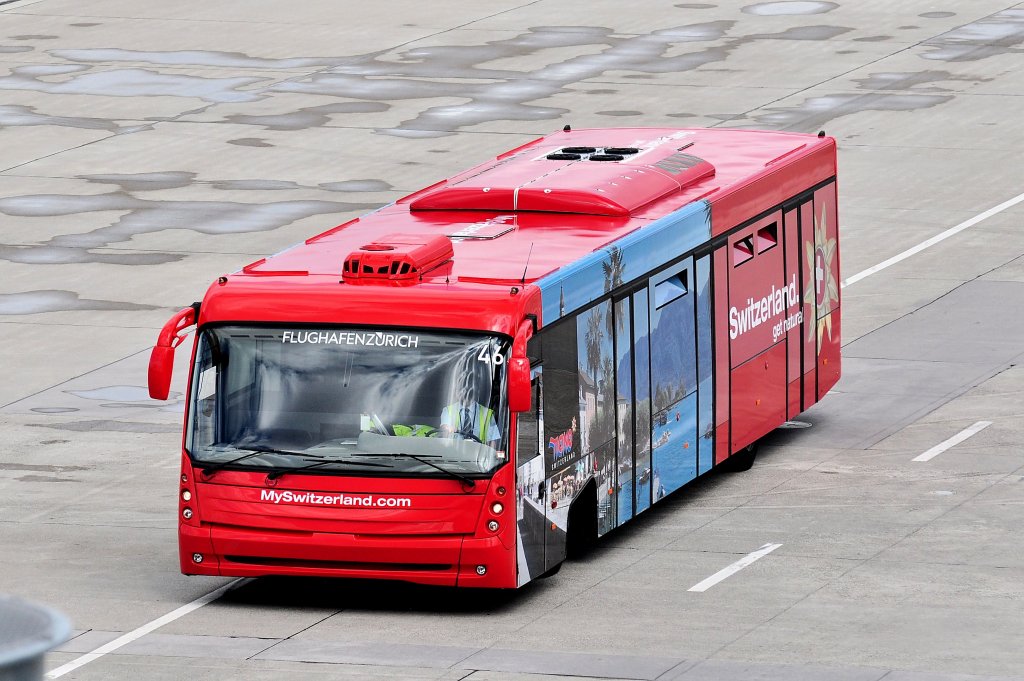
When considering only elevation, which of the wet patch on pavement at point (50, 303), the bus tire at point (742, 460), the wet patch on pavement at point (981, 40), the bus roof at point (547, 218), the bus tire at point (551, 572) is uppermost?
the bus roof at point (547, 218)

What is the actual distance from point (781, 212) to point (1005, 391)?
3.58 metres

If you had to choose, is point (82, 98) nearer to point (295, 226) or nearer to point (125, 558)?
point (295, 226)

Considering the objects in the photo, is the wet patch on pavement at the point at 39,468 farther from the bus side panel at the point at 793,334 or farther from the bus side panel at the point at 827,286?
the bus side panel at the point at 827,286

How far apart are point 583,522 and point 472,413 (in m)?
1.99

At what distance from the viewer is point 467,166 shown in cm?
3462

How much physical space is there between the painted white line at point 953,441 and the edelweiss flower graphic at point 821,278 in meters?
1.61

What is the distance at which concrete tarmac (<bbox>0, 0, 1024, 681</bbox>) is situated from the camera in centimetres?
1447

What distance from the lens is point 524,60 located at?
43.8 metres

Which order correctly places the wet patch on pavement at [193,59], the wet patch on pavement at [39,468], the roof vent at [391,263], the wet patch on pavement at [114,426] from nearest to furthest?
1. the roof vent at [391,263]
2. the wet patch on pavement at [39,468]
3. the wet patch on pavement at [114,426]
4. the wet patch on pavement at [193,59]

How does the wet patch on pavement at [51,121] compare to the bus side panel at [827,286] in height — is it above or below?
below

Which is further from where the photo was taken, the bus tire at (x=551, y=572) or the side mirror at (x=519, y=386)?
the bus tire at (x=551, y=572)

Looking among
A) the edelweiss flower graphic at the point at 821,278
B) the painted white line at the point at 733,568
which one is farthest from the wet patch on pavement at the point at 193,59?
the painted white line at the point at 733,568

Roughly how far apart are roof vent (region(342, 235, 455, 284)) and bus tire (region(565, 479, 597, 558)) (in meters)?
2.06

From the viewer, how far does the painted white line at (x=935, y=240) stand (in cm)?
2817
